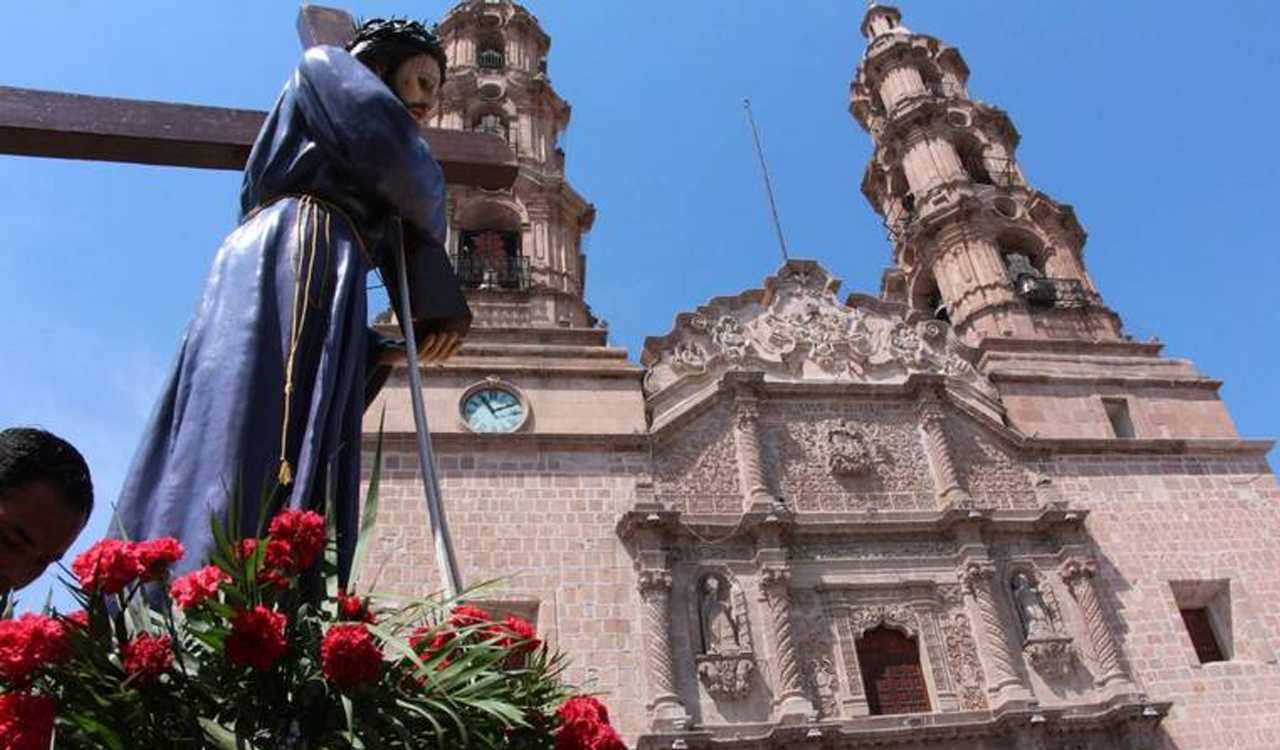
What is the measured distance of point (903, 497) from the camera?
1466cm

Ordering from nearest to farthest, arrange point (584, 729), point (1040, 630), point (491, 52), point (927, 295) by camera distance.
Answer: point (584, 729)
point (1040, 630)
point (927, 295)
point (491, 52)

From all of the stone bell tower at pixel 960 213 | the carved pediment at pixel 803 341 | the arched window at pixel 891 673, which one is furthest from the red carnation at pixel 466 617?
the stone bell tower at pixel 960 213

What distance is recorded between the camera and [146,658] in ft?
5.63

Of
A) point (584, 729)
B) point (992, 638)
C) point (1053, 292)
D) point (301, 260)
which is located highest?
point (1053, 292)

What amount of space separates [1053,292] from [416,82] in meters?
17.6

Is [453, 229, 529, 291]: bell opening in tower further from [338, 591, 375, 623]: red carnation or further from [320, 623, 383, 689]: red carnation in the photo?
[320, 623, 383, 689]: red carnation

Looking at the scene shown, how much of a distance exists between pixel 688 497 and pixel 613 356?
2.62 m

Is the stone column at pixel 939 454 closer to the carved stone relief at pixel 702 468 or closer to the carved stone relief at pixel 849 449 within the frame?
the carved stone relief at pixel 849 449

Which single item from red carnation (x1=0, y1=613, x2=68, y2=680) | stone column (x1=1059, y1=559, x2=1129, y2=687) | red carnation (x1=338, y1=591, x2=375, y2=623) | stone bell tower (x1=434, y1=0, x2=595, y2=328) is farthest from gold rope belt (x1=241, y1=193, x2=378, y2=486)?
stone column (x1=1059, y1=559, x2=1129, y2=687)

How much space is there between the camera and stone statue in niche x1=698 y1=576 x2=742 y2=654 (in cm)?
1248

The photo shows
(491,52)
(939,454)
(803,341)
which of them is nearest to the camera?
(939,454)

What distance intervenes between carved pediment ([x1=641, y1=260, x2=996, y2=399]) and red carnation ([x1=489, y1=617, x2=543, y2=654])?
13.0 m

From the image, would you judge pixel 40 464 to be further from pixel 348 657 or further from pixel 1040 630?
pixel 1040 630

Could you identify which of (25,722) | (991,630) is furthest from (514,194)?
(25,722)
